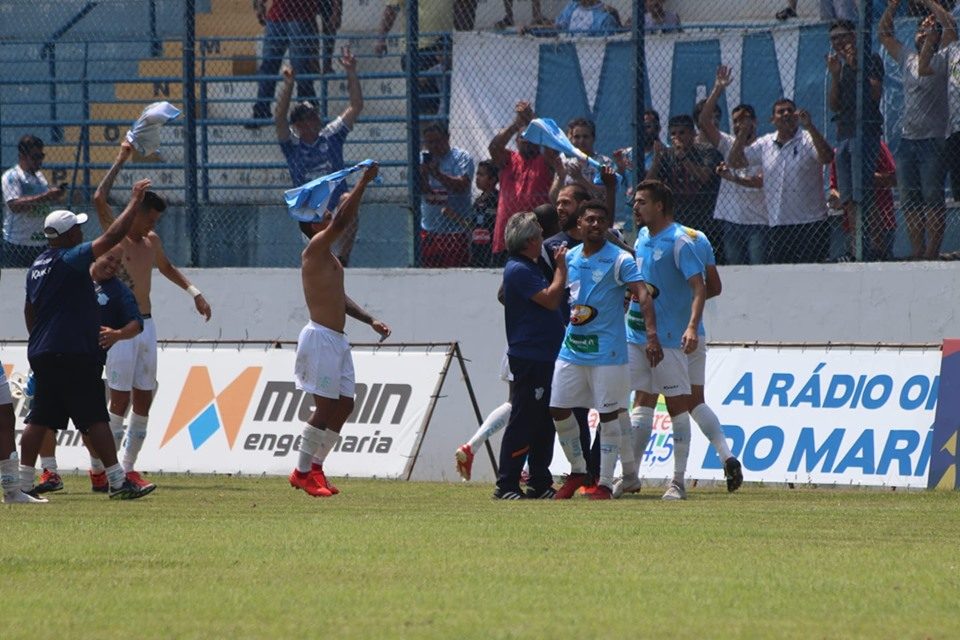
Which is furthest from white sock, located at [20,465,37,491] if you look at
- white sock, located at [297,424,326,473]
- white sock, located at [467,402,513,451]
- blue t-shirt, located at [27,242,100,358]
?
white sock, located at [467,402,513,451]

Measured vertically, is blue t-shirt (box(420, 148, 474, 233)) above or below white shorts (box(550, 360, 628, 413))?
above

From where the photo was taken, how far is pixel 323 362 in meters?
13.0

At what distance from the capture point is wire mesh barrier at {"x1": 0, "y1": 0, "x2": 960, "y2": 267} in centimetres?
1578

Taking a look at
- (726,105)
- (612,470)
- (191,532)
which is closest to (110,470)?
(191,532)

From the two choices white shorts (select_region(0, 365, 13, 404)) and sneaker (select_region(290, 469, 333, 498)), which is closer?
white shorts (select_region(0, 365, 13, 404))

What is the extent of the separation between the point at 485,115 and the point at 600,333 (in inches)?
227

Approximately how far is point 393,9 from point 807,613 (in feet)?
42.0

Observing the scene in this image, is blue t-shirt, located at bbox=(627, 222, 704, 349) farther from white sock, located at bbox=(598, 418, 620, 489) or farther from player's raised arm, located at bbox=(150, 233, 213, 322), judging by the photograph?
player's raised arm, located at bbox=(150, 233, 213, 322)

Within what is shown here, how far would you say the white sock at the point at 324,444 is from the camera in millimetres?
13125

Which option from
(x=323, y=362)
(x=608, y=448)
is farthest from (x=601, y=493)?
(x=323, y=362)

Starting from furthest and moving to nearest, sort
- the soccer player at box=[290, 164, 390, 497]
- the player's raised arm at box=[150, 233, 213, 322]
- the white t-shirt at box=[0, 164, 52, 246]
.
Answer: the white t-shirt at box=[0, 164, 52, 246] → the player's raised arm at box=[150, 233, 213, 322] → the soccer player at box=[290, 164, 390, 497]

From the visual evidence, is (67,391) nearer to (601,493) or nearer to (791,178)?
(601,493)

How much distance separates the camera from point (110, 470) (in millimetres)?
12508

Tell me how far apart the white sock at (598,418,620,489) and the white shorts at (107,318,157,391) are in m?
3.96
